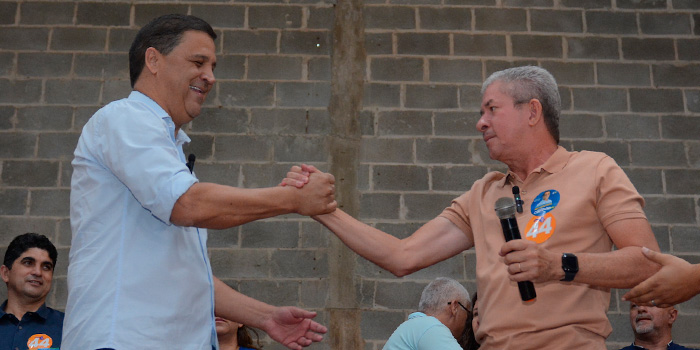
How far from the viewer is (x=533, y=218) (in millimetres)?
2326

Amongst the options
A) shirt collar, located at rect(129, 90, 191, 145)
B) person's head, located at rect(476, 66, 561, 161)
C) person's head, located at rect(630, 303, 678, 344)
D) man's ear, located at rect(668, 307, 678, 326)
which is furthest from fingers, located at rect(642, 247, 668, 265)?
man's ear, located at rect(668, 307, 678, 326)

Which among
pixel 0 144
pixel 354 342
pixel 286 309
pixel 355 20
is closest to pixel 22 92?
pixel 0 144

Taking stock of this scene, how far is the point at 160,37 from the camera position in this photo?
7.47 feet

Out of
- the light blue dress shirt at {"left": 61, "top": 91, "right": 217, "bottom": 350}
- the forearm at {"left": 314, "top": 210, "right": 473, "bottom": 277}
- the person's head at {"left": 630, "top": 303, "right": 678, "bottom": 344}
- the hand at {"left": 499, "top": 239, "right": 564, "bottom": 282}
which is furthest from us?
the person's head at {"left": 630, "top": 303, "right": 678, "bottom": 344}

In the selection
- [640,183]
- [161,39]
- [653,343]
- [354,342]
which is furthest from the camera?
[640,183]

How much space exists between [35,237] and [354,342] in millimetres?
2129

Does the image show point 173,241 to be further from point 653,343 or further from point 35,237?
point 653,343

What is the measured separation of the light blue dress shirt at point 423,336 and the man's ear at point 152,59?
5.67 feet

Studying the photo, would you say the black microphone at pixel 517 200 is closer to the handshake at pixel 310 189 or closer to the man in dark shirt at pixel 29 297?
the handshake at pixel 310 189

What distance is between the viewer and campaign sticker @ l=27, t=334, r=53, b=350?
4.35 metres

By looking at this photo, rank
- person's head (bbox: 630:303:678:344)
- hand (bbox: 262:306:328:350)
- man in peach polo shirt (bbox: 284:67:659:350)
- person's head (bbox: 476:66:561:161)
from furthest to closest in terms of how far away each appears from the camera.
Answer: person's head (bbox: 630:303:678:344), person's head (bbox: 476:66:561:161), hand (bbox: 262:306:328:350), man in peach polo shirt (bbox: 284:67:659:350)

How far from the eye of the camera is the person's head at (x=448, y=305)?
4008mm

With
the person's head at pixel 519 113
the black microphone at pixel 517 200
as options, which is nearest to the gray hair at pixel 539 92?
the person's head at pixel 519 113

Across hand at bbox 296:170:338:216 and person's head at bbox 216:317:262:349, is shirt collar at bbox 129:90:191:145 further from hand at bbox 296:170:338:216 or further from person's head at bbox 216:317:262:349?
person's head at bbox 216:317:262:349
